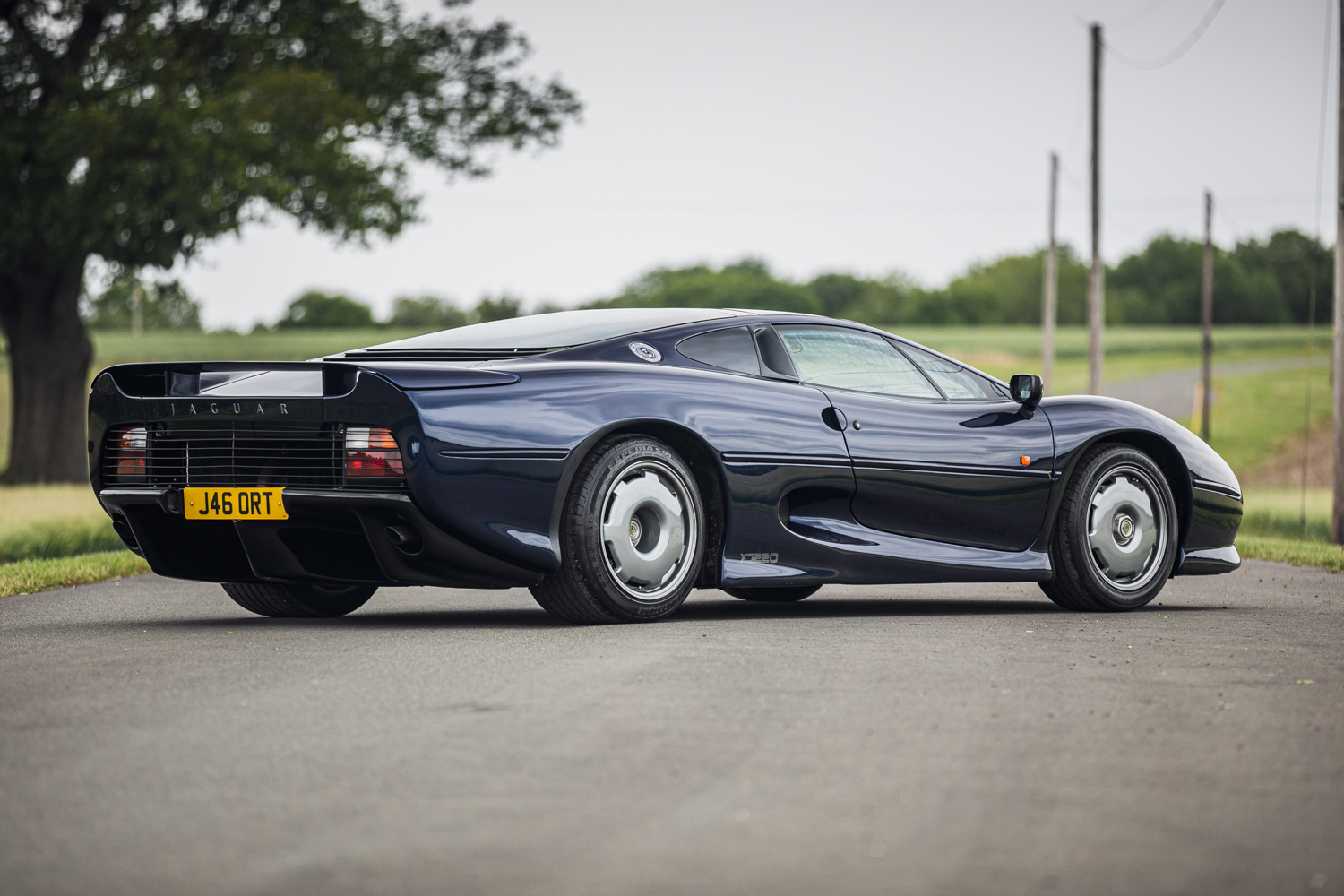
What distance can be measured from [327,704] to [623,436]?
2.08 m

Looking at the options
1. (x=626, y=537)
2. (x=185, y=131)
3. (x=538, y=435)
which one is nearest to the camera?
(x=538, y=435)

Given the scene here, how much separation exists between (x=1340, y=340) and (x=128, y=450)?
1197 cm

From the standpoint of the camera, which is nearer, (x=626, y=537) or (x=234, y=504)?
(x=234, y=504)

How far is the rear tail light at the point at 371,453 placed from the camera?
20.6ft

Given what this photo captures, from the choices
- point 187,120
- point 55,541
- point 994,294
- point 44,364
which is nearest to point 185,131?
point 187,120

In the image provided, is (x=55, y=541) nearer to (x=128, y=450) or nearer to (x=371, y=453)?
(x=128, y=450)

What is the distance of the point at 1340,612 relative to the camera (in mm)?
7973

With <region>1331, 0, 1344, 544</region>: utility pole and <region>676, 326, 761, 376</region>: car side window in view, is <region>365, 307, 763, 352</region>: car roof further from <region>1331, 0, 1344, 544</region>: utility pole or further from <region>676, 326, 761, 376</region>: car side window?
<region>1331, 0, 1344, 544</region>: utility pole

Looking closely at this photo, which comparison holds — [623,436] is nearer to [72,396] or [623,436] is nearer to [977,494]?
[977,494]

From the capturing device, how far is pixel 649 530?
22.1 feet

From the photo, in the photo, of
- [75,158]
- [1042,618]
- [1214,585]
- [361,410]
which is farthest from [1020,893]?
[75,158]

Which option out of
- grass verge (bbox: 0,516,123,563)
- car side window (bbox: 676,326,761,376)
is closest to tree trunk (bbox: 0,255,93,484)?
grass verge (bbox: 0,516,123,563)

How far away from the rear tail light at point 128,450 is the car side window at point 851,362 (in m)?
2.69

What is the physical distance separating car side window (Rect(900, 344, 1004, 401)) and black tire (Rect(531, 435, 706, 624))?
1575mm
